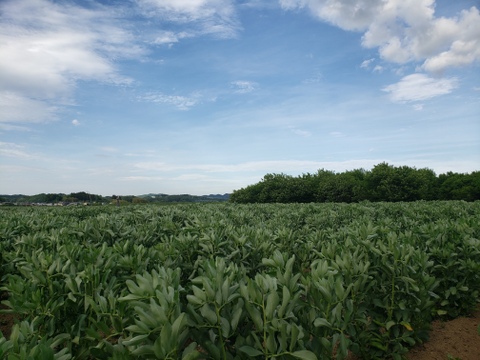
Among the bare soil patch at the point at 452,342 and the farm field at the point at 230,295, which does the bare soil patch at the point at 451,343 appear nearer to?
the bare soil patch at the point at 452,342

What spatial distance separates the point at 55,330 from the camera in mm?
2785

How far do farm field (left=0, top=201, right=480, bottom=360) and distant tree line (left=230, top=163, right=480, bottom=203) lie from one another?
49.4 meters

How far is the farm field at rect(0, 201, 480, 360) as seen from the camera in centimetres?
179

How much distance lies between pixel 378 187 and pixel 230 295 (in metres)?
55.1

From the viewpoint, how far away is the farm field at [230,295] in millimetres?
1789

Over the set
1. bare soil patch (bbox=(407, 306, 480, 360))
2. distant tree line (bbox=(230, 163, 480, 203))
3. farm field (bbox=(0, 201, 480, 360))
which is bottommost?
bare soil patch (bbox=(407, 306, 480, 360))

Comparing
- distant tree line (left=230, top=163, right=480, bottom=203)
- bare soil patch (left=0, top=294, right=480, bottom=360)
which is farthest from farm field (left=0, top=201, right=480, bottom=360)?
distant tree line (left=230, top=163, right=480, bottom=203)

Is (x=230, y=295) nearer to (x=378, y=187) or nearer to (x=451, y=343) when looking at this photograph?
(x=451, y=343)

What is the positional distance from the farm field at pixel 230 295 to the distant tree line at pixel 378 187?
49.4 metres

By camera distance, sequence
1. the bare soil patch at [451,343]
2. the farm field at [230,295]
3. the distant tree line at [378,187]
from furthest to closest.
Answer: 1. the distant tree line at [378,187]
2. the bare soil patch at [451,343]
3. the farm field at [230,295]

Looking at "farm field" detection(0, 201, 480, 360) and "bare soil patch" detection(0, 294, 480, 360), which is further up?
"farm field" detection(0, 201, 480, 360)

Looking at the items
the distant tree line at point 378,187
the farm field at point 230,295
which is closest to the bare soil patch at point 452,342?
the farm field at point 230,295

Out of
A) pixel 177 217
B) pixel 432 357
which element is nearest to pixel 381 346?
pixel 432 357

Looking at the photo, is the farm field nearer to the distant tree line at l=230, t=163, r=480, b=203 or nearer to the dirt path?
the dirt path
